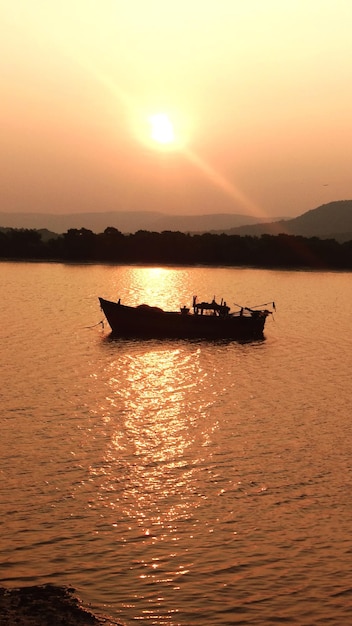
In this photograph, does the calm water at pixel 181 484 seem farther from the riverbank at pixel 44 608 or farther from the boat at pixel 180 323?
the boat at pixel 180 323

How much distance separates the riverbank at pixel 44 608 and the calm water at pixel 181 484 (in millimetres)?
707

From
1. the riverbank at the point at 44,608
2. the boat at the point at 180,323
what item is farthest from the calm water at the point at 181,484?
the boat at the point at 180,323

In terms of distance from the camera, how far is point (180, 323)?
78250 millimetres

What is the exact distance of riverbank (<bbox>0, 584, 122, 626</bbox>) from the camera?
16719mm

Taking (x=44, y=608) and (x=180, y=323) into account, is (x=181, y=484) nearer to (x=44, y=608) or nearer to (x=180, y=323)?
(x=44, y=608)

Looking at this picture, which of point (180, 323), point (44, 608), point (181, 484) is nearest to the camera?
point (44, 608)

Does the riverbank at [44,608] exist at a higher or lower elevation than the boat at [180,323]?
lower

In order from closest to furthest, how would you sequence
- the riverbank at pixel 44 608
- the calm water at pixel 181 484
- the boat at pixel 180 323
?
the riverbank at pixel 44 608 → the calm water at pixel 181 484 → the boat at pixel 180 323

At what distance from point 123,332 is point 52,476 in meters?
51.2

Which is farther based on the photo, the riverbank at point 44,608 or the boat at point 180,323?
the boat at point 180,323

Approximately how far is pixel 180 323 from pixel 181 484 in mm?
49917

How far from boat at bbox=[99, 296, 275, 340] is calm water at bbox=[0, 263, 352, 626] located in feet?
45.5

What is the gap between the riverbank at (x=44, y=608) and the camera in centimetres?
1672

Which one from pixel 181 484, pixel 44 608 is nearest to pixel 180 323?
pixel 181 484
